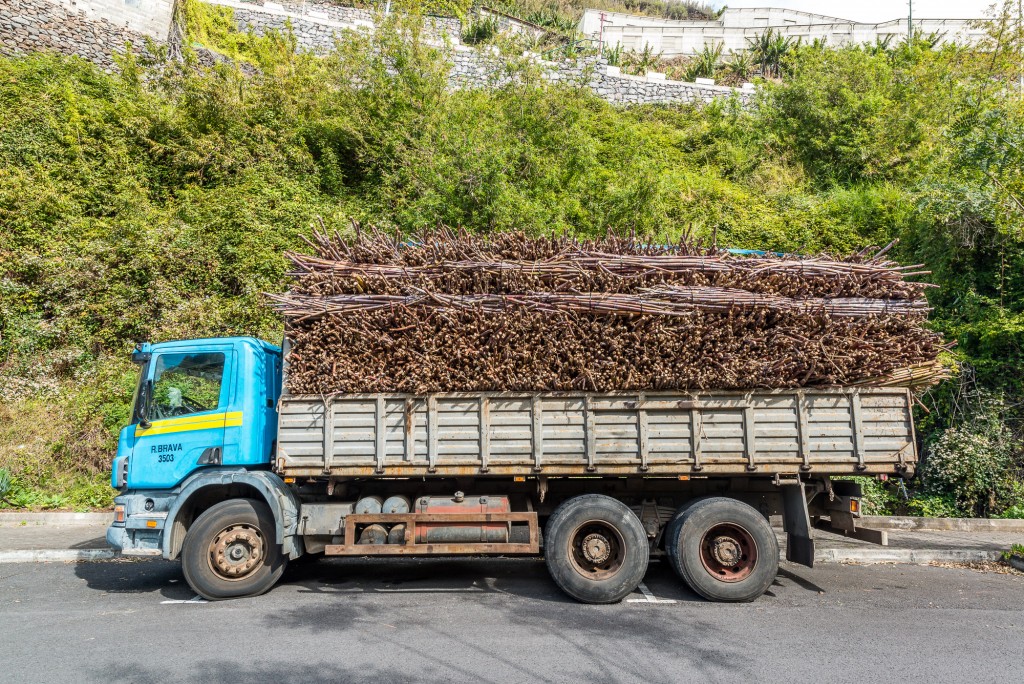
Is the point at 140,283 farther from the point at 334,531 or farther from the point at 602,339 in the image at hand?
the point at 602,339

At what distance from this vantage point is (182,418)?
23.1 feet

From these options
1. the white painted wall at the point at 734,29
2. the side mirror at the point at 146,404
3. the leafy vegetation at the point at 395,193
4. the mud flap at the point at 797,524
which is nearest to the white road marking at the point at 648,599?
the mud flap at the point at 797,524

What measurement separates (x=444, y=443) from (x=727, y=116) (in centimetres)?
2283

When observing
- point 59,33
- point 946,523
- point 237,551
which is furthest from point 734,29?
point 237,551

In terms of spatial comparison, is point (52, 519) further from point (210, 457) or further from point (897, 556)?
point (897, 556)

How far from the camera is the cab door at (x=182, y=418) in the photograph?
6996 mm

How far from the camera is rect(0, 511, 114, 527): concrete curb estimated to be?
11016 millimetres

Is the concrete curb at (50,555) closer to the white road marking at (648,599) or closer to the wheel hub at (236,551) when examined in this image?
the wheel hub at (236,551)

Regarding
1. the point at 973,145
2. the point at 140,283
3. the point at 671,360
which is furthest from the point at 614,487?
the point at 140,283

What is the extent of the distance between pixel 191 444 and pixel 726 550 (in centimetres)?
570

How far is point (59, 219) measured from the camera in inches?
620

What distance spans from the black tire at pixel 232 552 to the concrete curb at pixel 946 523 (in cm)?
863

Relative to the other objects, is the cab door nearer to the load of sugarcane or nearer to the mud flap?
the load of sugarcane

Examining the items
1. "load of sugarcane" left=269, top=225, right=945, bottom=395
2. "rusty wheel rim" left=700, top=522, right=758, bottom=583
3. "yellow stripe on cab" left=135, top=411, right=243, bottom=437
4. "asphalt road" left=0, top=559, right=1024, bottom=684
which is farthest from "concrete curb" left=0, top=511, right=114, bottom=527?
"rusty wheel rim" left=700, top=522, right=758, bottom=583
